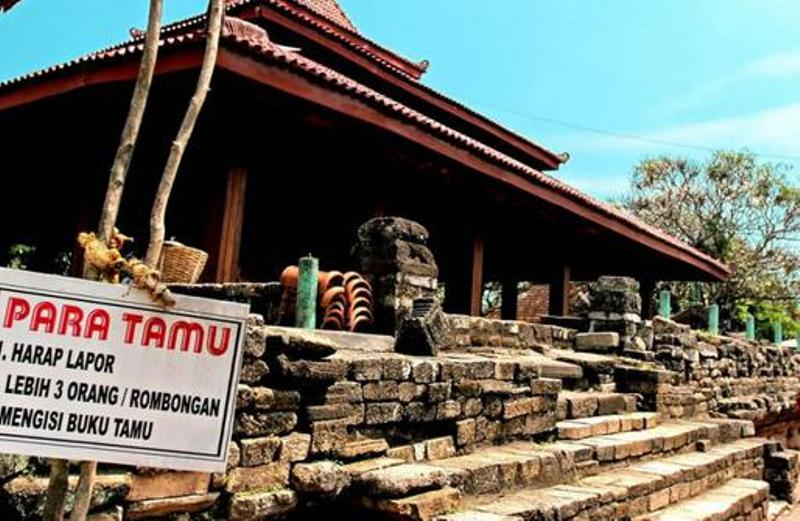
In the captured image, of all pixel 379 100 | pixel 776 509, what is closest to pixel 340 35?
pixel 379 100

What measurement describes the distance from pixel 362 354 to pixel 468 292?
18.8 ft

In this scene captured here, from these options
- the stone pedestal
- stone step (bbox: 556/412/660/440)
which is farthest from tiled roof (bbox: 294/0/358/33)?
stone step (bbox: 556/412/660/440)

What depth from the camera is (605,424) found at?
5473mm

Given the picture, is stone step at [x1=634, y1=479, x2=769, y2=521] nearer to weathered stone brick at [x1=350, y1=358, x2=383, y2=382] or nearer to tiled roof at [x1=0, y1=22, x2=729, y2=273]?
weathered stone brick at [x1=350, y1=358, x2=383, y2=382]

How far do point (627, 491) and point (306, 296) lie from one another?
2402 mm

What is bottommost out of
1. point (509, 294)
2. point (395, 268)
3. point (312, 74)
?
point (395, 268)

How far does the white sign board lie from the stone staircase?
6.00ft

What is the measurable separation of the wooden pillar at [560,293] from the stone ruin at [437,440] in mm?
4034

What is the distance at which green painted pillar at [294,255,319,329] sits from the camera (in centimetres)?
425

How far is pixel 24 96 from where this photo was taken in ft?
20.8

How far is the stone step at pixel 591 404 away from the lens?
538cm

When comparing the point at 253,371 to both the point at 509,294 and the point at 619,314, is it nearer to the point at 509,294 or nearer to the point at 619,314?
the point at 619,314

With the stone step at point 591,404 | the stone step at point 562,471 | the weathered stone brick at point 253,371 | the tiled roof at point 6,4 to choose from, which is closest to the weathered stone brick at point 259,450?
the weathered stone brick at point 253,371

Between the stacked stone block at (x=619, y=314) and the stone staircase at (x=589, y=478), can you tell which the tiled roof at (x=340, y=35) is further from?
the stone staircase at (x=589, y=478)
